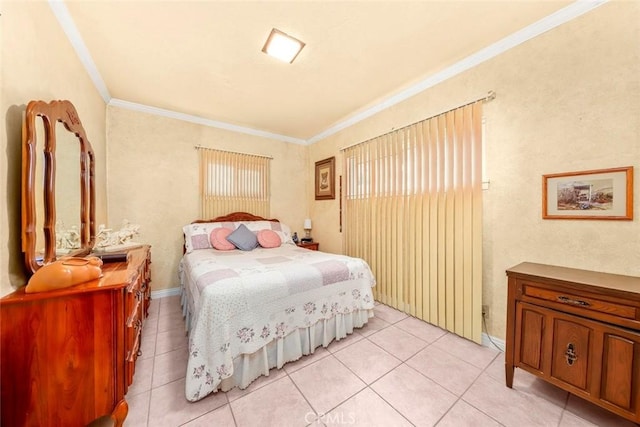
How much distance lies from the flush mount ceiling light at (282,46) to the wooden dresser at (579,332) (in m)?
2.45

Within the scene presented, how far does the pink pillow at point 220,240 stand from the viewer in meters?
3.12

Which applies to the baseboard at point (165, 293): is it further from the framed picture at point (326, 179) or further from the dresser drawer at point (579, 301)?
the dresser drawer at point (579, 301)

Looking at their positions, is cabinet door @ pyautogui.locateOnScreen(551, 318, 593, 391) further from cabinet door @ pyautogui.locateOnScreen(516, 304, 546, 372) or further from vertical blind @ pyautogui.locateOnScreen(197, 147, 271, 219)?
vertical blind @ pyautogui.locateOnScreen(197, 147, 271, 219)

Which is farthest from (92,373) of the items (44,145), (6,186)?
(44,145)

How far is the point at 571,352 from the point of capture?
1.35 meters

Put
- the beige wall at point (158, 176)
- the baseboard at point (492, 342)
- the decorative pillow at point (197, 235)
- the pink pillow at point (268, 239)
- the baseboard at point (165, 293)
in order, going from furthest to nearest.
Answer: the pink pillow at point (268, 239) < the baseboard at point (165, 293) < the decorative pillow at point (197, 235) < the beige wall at point (158, 176) < the baseboard at point (492, 342)

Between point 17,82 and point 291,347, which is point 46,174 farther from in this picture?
point 291,347

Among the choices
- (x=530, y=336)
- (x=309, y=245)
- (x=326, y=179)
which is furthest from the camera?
(x=326, y=179)

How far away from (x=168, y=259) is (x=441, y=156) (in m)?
3.79

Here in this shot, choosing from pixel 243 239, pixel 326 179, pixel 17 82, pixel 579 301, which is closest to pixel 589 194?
pixel 579 301

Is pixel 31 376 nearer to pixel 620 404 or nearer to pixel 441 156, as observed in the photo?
pixel 620 404

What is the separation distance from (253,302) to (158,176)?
8.72 ft

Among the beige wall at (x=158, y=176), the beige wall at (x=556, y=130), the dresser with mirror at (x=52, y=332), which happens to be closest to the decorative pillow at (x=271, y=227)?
the beige wall at (x=158, y=176)

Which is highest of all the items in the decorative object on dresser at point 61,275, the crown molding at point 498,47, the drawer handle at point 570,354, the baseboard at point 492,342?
the crown molding at point 498,47
